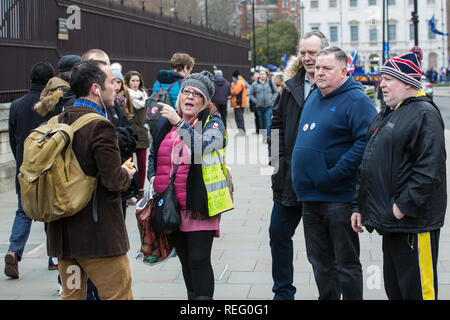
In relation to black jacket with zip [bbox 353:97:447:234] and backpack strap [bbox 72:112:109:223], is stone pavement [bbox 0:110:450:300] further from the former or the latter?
backpack strap [bbox 72:112:109:223]

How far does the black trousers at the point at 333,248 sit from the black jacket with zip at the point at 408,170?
37 cm

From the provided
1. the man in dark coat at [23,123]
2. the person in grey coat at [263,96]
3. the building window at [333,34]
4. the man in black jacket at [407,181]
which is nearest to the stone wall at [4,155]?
the man in dark coat at [23,123]

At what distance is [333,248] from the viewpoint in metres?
4.43

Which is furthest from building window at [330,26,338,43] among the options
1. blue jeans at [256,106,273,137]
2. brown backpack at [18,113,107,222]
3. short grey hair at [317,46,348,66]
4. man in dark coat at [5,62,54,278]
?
brown backpack at [18,113,107,222]

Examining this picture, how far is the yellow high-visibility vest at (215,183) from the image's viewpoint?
4.30 m

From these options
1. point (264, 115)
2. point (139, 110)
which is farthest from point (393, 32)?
point (139, 110)

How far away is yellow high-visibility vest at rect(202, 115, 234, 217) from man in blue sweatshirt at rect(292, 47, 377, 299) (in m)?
0.45

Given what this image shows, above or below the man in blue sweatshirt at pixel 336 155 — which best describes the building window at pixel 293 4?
above

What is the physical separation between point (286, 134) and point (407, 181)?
1.30m

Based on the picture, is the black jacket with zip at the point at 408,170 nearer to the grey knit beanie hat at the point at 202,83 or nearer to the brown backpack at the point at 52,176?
the grey knit beanie hat at the point at 202,83

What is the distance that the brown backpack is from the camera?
3555 millimetres

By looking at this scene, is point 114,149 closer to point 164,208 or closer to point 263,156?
point 164,208

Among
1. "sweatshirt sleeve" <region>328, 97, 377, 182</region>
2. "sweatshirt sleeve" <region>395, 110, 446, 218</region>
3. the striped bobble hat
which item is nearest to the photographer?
"sweatshirt sleeve" <region>395, 110, 446, 218</region>

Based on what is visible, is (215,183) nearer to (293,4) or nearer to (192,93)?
(192,93)
